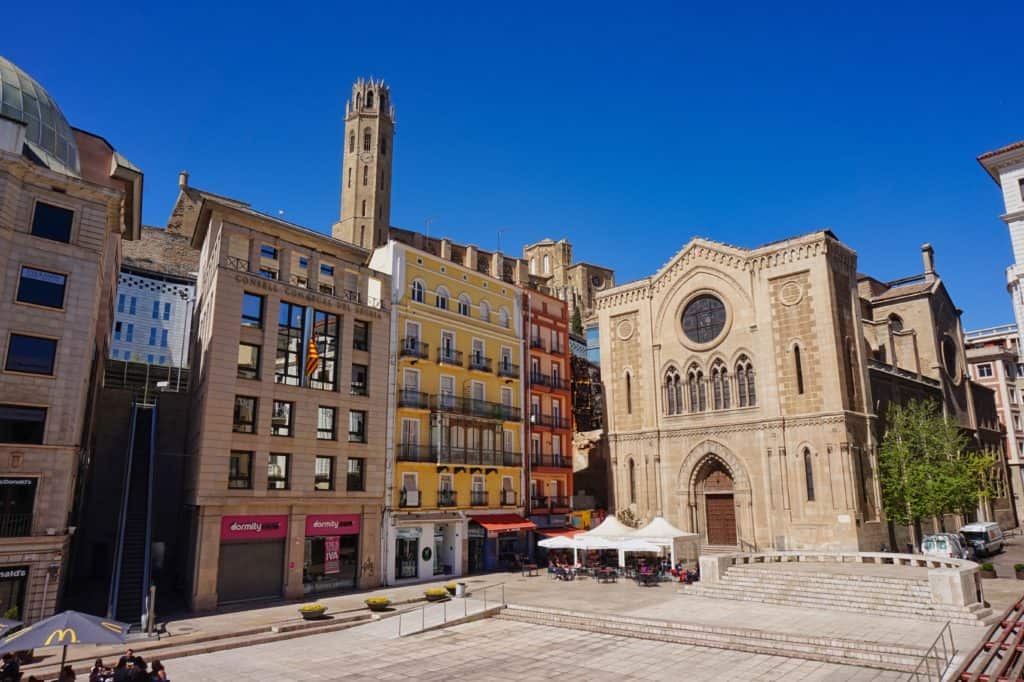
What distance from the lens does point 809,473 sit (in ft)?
125

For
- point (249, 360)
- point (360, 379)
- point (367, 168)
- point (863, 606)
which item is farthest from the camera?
point (367, 168)

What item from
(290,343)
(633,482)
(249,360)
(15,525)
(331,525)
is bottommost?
(331,525)

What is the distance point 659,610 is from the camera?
2473 centimetres

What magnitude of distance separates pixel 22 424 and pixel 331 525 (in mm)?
13276

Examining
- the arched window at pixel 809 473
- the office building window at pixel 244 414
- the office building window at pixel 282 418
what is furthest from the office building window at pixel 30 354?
the arched window at pixel 809 473

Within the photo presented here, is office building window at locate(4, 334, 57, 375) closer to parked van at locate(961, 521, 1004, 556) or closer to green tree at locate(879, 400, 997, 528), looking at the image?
green tree at locate(879, 400, 997, 528)

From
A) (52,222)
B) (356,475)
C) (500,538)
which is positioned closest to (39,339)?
(52,222)

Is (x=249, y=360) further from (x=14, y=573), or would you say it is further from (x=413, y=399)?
(x=14, y=573)

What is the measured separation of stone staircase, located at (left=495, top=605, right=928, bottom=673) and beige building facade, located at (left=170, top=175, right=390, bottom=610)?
1023cm

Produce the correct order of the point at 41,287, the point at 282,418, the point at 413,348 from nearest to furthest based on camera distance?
the point at 41,287 → the point at 282,418 → the point at 413,348

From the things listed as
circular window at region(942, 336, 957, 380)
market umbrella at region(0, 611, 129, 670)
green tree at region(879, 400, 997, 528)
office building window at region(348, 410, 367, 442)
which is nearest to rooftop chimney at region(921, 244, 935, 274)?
circular window at region(942, 336, 957, 380)

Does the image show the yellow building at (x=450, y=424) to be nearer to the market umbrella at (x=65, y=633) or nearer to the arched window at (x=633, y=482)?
the arched window at (x=633, y=482)

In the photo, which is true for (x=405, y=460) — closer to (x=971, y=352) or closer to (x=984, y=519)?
(x=984, y=519)

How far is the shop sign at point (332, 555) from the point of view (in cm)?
3116
